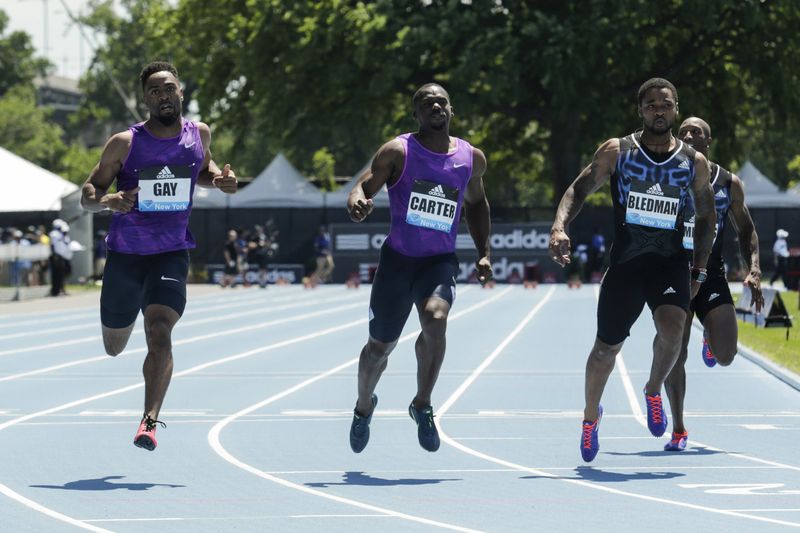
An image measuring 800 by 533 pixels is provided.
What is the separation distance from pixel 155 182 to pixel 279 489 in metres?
1.86

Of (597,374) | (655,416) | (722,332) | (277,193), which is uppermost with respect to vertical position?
(277,193)

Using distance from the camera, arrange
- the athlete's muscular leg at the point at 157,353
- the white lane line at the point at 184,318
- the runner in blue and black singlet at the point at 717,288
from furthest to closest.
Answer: the white lane line at the point at 184,318 < the runner in blue and black singlet at the point at 717,288 < the athlete's muscular leg at the point at 157,353

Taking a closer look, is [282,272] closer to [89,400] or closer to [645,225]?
[89,400]

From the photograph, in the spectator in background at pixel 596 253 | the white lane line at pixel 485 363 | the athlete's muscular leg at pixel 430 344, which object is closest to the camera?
the athlete's muscular leg at pixel 430 344

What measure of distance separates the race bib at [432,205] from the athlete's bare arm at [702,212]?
1.34 meters

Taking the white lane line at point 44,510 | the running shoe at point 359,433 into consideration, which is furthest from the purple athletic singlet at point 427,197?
the white lane line at point 44,510

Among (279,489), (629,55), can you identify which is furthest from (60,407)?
(629,55)

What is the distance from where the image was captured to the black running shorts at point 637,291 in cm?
883

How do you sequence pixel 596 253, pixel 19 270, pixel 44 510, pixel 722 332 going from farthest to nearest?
pixel 596 253 → pixel 19 270 → pixel 722 332 → pixel 44 510

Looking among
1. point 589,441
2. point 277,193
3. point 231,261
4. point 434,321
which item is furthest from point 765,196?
point 434,321

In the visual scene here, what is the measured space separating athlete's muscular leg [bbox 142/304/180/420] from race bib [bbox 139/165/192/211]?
0.55 meters

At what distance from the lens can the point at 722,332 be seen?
976 centimetres

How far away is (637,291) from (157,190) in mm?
2659

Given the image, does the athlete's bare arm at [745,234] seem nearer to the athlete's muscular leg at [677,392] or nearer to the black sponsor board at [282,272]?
the athlete's muscular leg at [677,392]
